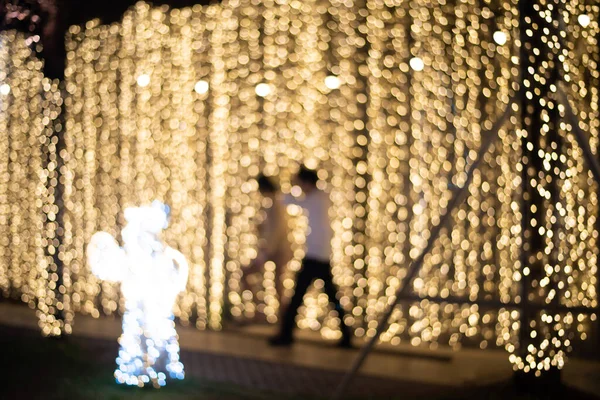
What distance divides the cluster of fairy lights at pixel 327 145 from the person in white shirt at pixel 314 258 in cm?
59

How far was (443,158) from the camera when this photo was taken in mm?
6074

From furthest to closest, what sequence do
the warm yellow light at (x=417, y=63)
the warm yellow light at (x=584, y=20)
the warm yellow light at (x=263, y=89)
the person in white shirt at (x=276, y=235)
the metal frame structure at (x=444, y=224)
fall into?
1. the warm yellow light at (x=263, y=89)
2. the person in white shirt at (x=276, y=235)
3. the warm yellow light at (x=417, y=63)
4. the warm yellow light at (x=584, y=20)
5. the metal frame structure at (x=444, y=224)

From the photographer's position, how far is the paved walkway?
4727mm

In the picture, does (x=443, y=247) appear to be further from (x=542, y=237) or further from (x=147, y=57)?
(x=147, y=57)

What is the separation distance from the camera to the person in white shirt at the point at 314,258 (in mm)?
5855

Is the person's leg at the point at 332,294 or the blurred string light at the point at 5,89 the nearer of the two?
the person's leg at the point at 332,294

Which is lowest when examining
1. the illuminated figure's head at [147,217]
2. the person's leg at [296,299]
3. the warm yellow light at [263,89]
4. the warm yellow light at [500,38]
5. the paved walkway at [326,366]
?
the paved walkway at [326,366]

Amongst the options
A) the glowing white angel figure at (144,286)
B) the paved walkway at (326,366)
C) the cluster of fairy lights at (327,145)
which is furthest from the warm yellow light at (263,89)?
the glowing white angel figure at (144,286)

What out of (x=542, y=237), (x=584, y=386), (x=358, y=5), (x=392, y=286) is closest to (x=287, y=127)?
(x=358, y=5)

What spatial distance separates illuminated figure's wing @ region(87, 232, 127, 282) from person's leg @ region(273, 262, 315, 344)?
179cm

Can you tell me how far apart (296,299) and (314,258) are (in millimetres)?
385

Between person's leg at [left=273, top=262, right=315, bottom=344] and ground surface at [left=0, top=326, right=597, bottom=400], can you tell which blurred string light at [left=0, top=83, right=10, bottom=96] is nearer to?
ground surface at [left=0, top=326, right=597, bottom=400]

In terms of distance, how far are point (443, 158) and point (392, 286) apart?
1.24m

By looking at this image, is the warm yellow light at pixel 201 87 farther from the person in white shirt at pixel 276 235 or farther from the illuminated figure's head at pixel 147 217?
the illuminated figure's head at pixel 147 217
